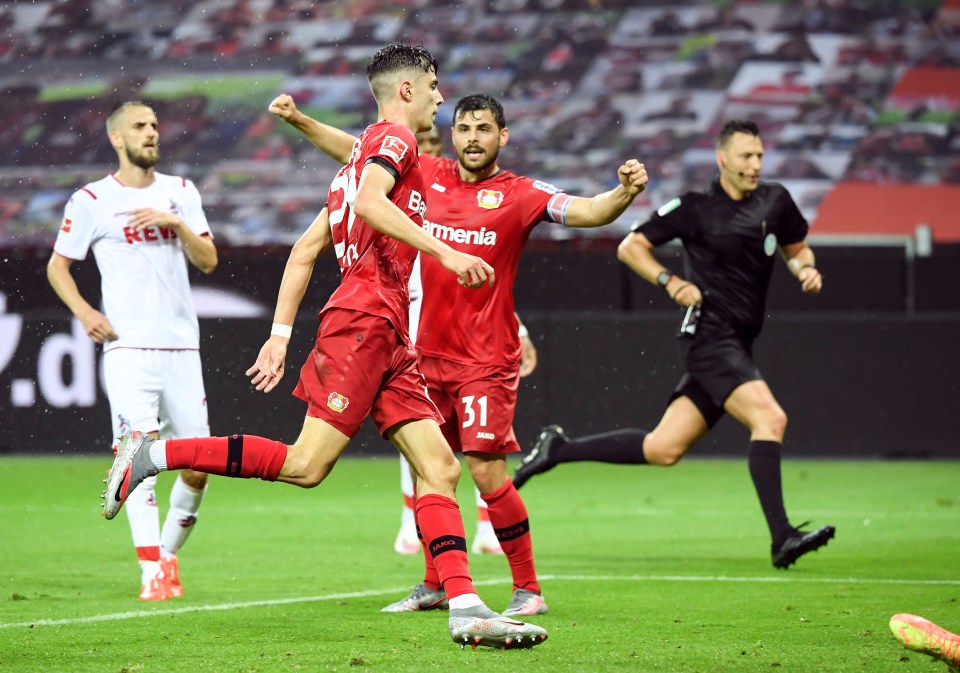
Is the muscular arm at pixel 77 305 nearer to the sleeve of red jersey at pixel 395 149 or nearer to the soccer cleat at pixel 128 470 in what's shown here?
the soccer cleat at pixel 128 470

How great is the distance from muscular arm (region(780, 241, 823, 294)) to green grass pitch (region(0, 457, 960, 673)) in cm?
143

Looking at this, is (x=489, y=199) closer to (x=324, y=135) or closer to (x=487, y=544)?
(x=324, y=135)

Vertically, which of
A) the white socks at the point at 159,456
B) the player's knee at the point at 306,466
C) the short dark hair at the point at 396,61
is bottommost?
the player's knee at the point at 306,466

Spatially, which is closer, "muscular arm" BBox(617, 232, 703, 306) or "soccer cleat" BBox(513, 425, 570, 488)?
"muscular arm" BBox(617, 232, 703, 306)

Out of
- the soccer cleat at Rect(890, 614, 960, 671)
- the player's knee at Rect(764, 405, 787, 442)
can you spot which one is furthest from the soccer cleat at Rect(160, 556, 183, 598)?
the soccer cleat at Rect(890, 614, 960, 671)

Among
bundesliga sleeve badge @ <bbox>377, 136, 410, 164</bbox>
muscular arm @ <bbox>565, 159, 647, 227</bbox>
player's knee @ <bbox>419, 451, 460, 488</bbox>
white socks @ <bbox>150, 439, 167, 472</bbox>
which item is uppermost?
bundesliga sleeve badge @ <bbox>377, 136, 410, 164</bbox>

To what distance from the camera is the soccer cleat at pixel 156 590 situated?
6789 millimetres

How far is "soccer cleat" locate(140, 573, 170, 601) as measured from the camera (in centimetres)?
679

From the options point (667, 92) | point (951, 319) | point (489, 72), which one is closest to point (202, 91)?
point (489, 72)

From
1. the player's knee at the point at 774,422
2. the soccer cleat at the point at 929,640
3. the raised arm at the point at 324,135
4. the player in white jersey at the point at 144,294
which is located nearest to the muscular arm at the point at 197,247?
the player in white jersey at the point at 144,294

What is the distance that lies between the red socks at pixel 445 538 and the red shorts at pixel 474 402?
91 cm

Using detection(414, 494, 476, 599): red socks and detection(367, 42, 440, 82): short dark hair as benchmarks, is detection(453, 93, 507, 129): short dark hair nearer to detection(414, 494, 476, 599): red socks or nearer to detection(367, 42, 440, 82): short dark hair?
detection(367, 42, 440, 82): short dark hair

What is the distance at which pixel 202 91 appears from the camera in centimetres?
2419

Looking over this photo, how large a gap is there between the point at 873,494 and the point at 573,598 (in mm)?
5726
